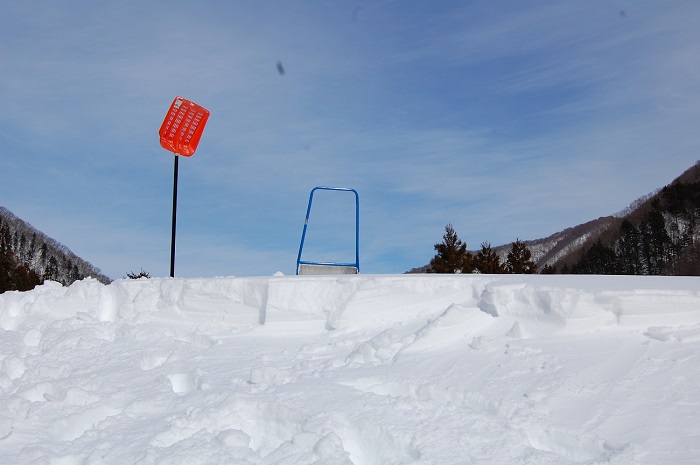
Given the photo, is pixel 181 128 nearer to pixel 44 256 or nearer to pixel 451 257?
pixel 451 257

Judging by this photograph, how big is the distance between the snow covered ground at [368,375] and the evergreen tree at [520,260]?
104 feet

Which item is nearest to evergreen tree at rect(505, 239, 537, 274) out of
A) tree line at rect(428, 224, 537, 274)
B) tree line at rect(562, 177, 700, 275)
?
tree line at rect(428, 224, 537, 274)

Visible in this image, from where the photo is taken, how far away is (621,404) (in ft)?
13.0

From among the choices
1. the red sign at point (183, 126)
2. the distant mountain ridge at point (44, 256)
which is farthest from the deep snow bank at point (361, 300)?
the distant mountain ridge at point (44, 256)

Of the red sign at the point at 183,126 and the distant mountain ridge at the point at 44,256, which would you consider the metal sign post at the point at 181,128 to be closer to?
the red sign at the point at 183,126

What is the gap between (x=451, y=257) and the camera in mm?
35594

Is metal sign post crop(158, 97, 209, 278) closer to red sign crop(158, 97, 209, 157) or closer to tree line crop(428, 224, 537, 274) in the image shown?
red sign crop(158, 97, 209, 157)

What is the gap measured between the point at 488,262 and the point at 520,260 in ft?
6.71

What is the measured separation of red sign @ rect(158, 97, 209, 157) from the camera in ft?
33.6

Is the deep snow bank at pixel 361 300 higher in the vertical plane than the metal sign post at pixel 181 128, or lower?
lower

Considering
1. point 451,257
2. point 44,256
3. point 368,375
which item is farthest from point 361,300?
point 44,256

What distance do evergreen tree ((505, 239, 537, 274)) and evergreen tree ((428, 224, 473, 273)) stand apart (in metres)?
3.09

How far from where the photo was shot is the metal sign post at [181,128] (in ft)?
33.6

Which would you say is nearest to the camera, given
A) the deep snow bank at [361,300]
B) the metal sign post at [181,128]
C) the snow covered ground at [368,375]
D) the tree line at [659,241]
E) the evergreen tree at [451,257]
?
the snow covered ground at [368,375]
